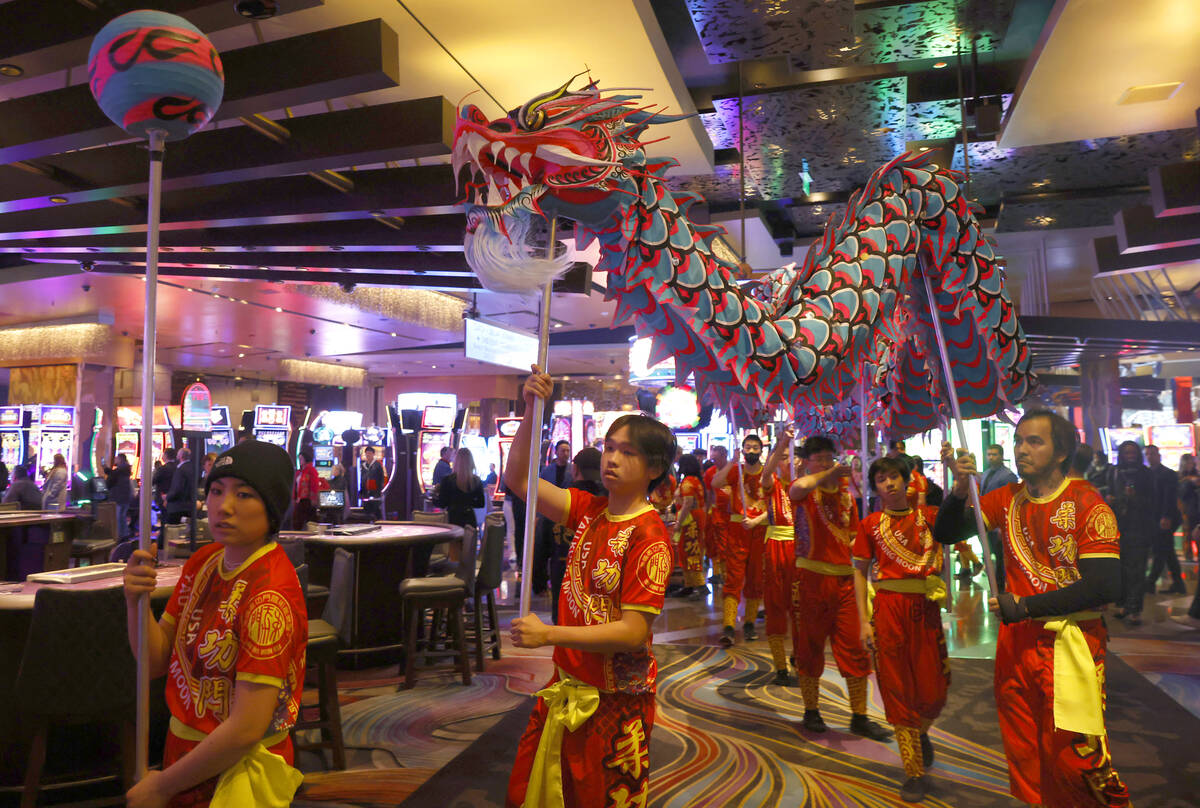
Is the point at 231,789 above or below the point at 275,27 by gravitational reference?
below

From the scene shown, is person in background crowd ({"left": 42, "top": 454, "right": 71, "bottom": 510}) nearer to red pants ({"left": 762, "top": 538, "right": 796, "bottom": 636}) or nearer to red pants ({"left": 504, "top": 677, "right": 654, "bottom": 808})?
red pants ({"left": 762, "top": 538, "right": 796, "bottom": 636})

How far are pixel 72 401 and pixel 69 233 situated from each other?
10.1 metres

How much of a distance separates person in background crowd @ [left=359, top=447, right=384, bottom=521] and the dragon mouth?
35.1 feet

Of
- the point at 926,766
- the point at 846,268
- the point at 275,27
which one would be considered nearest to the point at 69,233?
the point at 275,27

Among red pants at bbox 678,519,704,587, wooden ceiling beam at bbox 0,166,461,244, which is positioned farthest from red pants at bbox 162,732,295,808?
red pants at bbox 678,519,704,587

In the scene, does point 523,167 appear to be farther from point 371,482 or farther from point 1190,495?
point 371,482

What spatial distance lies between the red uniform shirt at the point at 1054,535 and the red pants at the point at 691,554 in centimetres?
575

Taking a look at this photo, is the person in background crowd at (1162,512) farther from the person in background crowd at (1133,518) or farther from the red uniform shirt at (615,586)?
the red uniform shirt at (615,586)

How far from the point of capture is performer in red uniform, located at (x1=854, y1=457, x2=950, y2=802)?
3.28 metres

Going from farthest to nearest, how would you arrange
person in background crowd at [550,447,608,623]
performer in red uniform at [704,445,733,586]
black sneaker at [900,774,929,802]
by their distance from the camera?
1. performer in red uniform at [704,445,733,586]
2. person in background crowd at [550,447,608,623]
3. black sneaker at [900,774,929,802]

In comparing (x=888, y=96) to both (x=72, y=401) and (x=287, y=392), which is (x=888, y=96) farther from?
(x=287, y=392)

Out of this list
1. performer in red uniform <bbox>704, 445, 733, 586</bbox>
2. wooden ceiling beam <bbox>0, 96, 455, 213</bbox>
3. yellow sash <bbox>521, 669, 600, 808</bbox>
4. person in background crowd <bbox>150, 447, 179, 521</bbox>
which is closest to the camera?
yellow sash <bbox>521, 669, 600, 808</bbox>

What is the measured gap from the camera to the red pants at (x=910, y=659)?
3.28 m

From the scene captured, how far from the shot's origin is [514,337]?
10.4 metres
